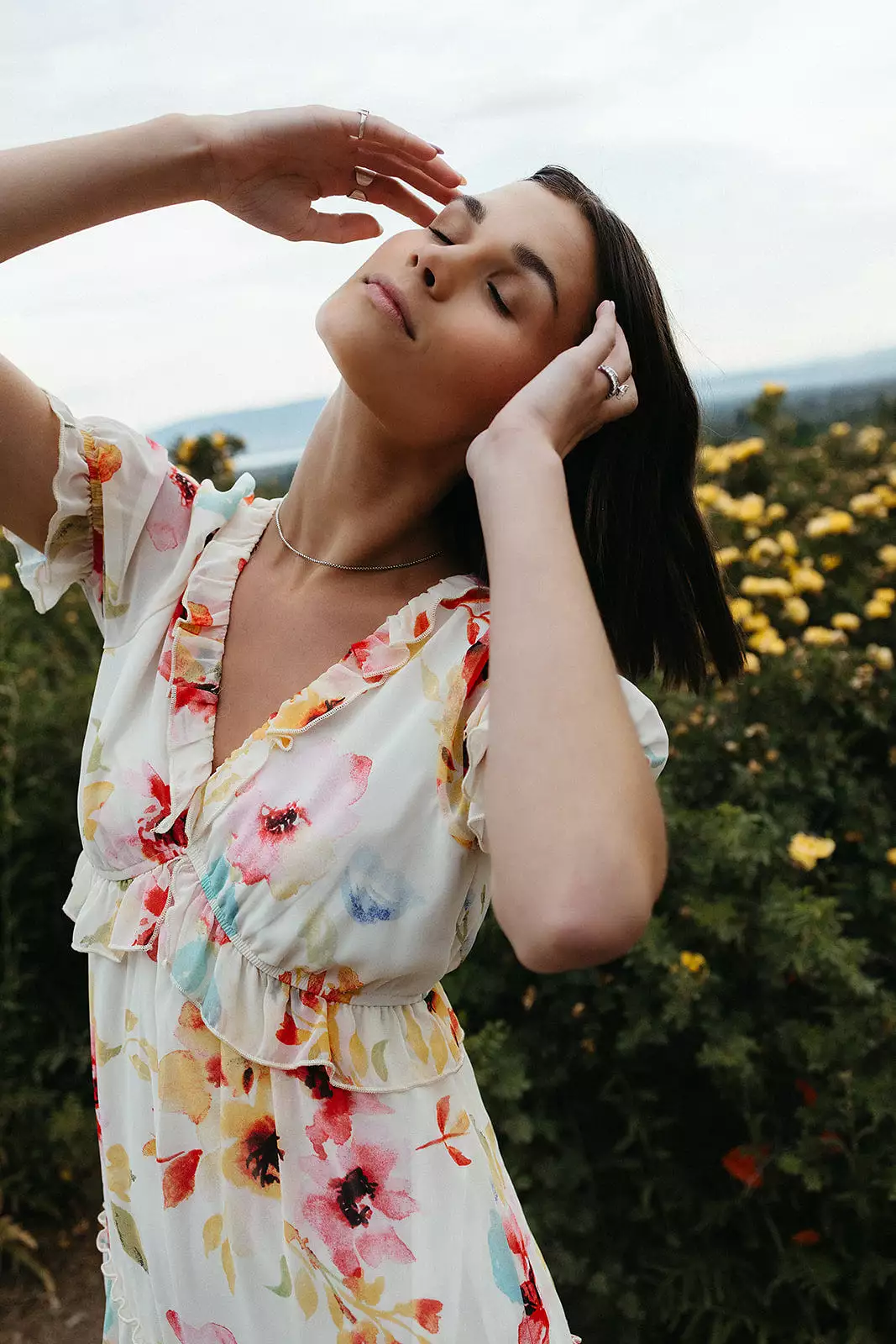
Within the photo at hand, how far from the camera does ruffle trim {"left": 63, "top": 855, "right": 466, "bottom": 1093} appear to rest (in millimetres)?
1170

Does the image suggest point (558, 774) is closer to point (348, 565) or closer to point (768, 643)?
point (348, 565)

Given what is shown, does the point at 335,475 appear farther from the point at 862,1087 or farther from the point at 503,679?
the point at 862,1087

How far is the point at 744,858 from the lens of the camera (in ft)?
6.82

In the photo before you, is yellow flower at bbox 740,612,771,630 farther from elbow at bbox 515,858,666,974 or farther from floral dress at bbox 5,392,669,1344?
elbow at bbox 515,858,666,974

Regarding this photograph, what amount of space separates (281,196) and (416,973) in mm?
844

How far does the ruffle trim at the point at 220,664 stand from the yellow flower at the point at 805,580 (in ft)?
5.47

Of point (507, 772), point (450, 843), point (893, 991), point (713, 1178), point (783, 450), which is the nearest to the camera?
point (507, 772)

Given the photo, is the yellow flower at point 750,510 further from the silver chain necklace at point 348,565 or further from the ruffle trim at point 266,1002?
the ruffle trim at point 266,1002

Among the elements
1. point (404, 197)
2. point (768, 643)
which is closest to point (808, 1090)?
point (768, 643)

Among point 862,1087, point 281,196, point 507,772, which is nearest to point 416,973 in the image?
point 507,772

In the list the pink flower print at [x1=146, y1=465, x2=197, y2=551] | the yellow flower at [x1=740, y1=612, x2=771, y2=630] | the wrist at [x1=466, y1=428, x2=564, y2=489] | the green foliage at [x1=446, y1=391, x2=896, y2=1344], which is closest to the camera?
the wrist at [x1=466, y1=428, x2=564, y2=489]

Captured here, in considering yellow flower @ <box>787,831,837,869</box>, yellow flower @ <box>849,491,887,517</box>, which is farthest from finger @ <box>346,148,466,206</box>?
yellow flower @ <box>849,491,887,517</box>

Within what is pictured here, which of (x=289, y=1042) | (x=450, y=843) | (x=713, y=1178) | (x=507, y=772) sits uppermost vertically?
(x=507, y=772)

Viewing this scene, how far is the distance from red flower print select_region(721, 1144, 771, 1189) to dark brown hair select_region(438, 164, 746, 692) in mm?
937
